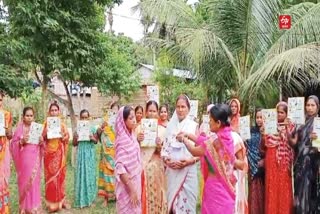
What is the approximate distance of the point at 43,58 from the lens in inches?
350

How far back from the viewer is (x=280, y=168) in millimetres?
5730

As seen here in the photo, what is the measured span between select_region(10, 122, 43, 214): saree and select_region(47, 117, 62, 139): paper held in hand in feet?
0.76

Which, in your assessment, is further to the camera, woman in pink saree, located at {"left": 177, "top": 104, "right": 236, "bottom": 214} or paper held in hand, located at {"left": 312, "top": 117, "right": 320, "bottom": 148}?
paper held in hand, located at {"left": 312, "top": 117, "right": 320, "bottom": 148}

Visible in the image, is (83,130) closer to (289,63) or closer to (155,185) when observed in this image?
(155,185)

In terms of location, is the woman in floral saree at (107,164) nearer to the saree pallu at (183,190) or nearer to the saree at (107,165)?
the saree at (107,165)

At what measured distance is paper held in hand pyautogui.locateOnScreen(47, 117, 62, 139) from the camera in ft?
21.5

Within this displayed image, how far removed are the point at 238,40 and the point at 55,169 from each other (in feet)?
13.7

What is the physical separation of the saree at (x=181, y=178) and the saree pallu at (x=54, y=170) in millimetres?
2304

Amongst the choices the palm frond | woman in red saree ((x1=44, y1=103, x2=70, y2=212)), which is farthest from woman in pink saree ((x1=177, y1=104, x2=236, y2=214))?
the palm frond

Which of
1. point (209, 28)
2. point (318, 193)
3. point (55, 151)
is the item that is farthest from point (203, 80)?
point (318, 193)

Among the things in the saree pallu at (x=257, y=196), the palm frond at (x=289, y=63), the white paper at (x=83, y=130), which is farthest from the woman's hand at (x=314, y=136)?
the white paper at (x=83, y=130)

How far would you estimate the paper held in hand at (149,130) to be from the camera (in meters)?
5.12

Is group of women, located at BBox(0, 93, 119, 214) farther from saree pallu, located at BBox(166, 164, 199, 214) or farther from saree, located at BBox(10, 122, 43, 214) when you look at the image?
saree pallu, located at BBox(166, 164, 199, 214)

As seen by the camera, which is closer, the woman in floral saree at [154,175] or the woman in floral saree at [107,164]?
the woman in floral saree at [154,175]
